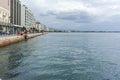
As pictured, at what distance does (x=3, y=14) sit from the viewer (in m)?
103

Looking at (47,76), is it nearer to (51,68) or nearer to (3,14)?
(51,68)

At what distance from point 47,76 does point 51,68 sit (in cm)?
379

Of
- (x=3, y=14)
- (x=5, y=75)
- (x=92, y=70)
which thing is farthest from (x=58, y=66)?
(x=3, y=14)

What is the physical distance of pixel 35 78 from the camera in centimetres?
1831

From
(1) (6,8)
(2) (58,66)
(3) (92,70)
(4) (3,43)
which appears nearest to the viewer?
(3) (92,70)

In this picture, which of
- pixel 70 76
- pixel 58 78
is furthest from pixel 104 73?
pixel 58 78

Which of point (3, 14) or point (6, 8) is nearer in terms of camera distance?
point (3, 14)

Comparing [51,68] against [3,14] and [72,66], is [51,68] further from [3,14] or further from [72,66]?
[3,14]

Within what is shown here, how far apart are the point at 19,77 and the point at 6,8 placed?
99.4m

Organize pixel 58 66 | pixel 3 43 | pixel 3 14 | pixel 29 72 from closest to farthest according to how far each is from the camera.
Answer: pixel 29 72
pixel 58 66
pixel 3 43
pixel 3 14

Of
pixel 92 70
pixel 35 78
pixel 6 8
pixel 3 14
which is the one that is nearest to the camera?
pixel 35 78

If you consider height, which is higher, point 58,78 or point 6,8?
point 6,8

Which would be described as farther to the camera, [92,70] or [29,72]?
[92,70]

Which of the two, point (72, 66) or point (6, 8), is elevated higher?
point (6, 8)
